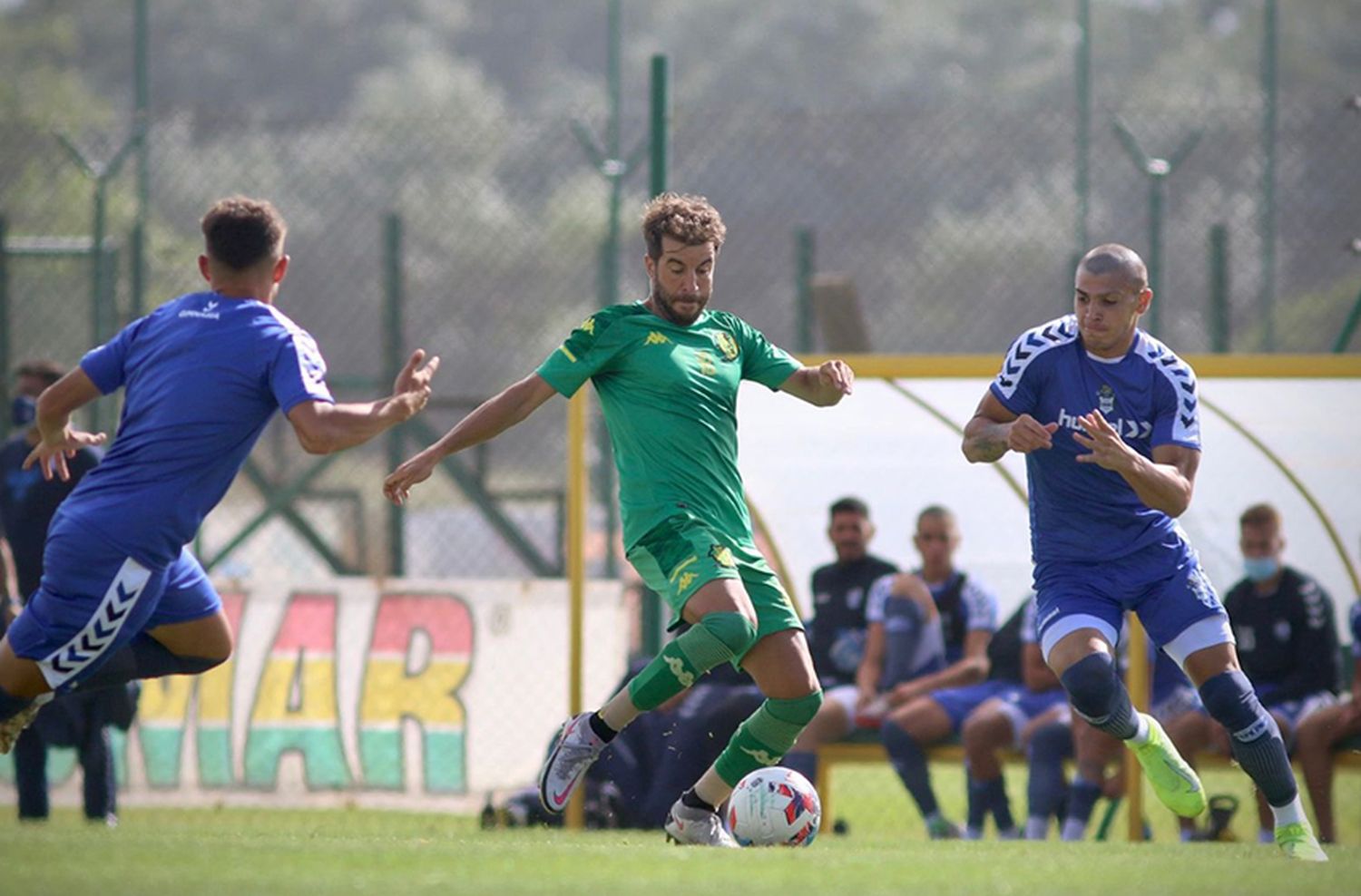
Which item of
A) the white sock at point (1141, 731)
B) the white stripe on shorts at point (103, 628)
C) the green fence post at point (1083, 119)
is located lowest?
the white sock at point (1141, 731)

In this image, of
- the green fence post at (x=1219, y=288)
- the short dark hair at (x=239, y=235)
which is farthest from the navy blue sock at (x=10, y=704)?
the green fence post at (x=1219, y=288)

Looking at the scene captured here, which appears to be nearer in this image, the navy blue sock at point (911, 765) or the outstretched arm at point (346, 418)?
the outstretched arm at point (346, 418)

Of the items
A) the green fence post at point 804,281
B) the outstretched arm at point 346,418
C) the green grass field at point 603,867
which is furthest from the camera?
the green fence post at point 804,281

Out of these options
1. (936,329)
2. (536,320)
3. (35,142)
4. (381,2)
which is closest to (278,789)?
(35,142)

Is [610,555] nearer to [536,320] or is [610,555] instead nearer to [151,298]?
[151,298]

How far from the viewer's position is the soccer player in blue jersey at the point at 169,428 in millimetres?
6875

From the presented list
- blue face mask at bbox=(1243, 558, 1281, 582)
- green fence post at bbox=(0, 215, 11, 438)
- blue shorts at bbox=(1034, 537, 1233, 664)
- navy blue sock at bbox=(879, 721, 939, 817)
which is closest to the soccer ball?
blue shorts at bbox=(1034, 537, 1233, 664)

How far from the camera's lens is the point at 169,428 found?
6898mm

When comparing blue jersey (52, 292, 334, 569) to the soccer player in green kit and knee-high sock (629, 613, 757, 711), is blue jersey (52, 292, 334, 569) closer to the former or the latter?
the soccer player in green kit

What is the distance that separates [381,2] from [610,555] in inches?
2221

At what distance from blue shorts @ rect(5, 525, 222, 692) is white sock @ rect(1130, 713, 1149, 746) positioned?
3472mm

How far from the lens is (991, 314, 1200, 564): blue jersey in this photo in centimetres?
745

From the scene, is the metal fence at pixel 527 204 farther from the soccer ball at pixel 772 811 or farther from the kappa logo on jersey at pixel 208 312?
the kappa logo on jersey at pixel 208 312

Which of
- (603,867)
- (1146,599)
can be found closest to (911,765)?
(1146,599)
